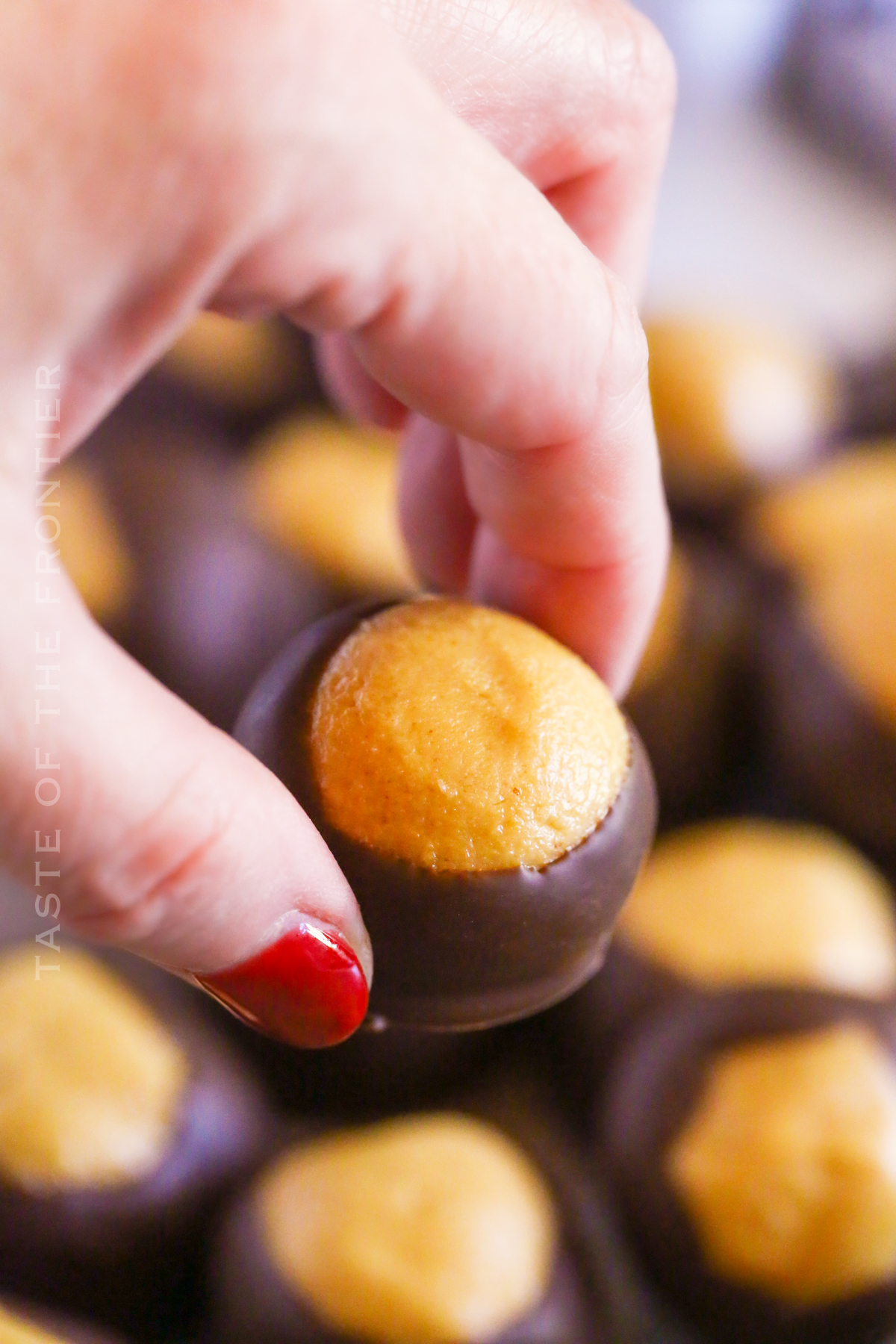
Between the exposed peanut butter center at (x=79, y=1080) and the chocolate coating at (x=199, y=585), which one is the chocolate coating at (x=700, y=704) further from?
the exposed peanut butter center at (x=79, y=1080)

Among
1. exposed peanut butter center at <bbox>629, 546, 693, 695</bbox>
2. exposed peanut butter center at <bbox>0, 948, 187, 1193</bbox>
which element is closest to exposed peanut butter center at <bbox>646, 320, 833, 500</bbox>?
exposed peanut butter center at <bbox>629, 546, 693, 695</bbox>

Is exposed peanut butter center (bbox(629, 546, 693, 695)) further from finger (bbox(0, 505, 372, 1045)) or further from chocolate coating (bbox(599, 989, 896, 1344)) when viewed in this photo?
finger (bbox(0, 505, 372, 1045))

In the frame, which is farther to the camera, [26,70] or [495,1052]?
[495,1052]

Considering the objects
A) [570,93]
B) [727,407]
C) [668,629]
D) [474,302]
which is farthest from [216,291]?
[727,407]

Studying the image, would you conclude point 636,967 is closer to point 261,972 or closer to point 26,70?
point 261,972

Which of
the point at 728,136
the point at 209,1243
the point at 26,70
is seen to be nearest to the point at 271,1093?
the point at 209,1243

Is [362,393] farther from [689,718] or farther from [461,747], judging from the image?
[689,718]
